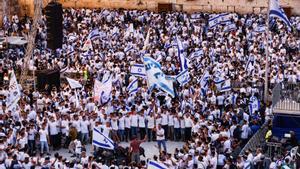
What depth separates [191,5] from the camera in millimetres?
49781

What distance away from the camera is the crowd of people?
25.1 meters

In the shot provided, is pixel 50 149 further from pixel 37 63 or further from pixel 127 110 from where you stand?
pixel 37 63

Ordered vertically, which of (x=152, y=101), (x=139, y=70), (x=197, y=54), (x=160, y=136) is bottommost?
(x=160, y=136)

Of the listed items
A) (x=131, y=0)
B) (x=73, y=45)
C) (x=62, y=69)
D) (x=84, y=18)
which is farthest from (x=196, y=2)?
(x=62, y=69)

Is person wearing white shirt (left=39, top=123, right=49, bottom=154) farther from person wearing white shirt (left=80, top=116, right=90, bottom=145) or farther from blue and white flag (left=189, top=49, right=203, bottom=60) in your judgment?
blue and white flag (left=189, top=49, right=203, bottom=60)

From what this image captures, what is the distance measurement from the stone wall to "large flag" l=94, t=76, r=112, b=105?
2110 cm

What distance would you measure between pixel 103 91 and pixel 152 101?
2122 millimetres

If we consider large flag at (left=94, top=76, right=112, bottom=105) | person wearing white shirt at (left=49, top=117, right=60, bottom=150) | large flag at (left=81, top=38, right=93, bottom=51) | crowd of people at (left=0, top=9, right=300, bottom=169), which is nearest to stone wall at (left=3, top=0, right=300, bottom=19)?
crowd of people at (left=0, top=9, right=300, bottom=169)

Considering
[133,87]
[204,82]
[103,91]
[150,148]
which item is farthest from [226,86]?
[103,91]

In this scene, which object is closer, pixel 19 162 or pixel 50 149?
pixel 19 162

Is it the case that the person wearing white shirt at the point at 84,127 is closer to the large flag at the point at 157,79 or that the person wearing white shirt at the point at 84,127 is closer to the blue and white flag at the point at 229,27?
the large flag at the point at 157,79

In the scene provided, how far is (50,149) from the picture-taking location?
2861 cm

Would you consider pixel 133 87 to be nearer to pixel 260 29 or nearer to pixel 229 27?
pixel 229 27

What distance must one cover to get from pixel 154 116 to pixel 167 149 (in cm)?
127
